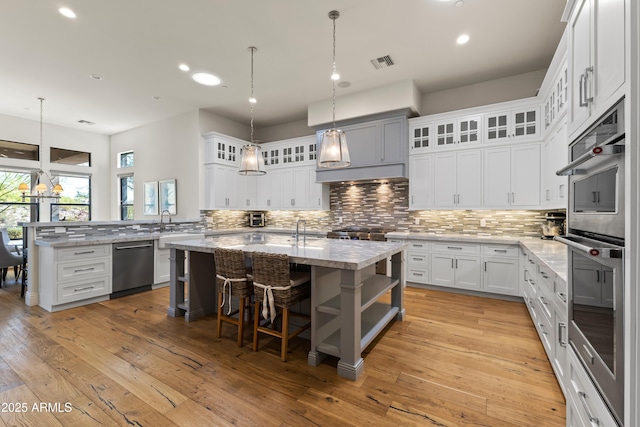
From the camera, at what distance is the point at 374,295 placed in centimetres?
271

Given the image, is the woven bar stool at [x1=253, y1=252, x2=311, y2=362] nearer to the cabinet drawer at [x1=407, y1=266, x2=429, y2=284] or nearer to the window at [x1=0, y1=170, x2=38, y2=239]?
the cabinet drawer at [x1=407, y1=266, x2=429, y2=284]

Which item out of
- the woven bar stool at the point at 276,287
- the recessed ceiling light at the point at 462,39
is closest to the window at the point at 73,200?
the woven bar stool at the point at 276,287

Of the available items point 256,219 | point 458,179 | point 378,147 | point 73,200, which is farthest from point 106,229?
point 458,179

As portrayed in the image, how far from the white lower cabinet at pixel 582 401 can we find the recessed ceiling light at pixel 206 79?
514 centimetres

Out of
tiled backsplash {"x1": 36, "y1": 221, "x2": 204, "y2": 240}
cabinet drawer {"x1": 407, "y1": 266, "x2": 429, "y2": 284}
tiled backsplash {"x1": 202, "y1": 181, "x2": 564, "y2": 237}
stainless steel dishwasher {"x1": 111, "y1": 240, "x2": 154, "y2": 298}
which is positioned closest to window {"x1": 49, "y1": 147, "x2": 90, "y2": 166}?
tiled backsplash {"x1": 36, "y1": 221, "x2": 204, "y2": 240}

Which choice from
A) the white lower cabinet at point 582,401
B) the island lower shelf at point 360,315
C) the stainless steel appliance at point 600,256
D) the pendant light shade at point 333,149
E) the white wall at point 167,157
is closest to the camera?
the stainless steel appliance at point 600,256

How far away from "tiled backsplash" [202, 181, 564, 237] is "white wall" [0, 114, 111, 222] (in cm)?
398

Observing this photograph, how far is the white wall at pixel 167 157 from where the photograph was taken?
237 inches

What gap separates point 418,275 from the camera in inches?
183

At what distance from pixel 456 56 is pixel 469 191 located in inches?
76.5

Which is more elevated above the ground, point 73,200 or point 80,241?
point 73,200

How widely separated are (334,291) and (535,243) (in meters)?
2.68

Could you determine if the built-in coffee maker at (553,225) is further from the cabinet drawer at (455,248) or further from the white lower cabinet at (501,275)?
the cabinet drawer at (455,248)

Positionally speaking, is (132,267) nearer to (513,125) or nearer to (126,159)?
(126,159)
